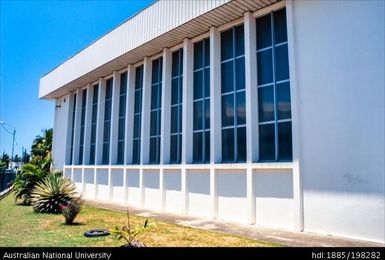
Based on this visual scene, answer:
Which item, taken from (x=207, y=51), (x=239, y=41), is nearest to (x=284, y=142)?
(x=239, y=41)

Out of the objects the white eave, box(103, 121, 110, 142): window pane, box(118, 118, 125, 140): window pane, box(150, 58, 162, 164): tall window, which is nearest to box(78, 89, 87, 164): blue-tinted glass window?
the white eave

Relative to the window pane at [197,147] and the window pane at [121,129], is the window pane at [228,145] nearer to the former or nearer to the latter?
the window pane at [197,147]

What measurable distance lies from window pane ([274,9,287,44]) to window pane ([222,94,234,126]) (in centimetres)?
290

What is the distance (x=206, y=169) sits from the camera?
13945 mm

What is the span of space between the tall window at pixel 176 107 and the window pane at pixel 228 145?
2.96m

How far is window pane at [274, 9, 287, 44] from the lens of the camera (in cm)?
1214

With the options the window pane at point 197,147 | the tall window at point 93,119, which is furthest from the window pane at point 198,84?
the tall window at point 93,119

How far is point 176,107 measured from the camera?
651 inches

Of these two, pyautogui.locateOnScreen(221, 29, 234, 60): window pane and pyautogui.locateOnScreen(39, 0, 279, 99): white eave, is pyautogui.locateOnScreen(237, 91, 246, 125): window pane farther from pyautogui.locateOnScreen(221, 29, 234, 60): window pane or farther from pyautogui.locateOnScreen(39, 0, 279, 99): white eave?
pyautogui.locateOnScreen(39, 0, 279, 99): white eave

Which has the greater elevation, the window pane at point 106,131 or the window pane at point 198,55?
the window pane at point 198,55

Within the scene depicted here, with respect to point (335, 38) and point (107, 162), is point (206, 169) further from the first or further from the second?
point (107, 162)

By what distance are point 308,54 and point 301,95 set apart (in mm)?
1396

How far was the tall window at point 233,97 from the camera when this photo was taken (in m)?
13.1
